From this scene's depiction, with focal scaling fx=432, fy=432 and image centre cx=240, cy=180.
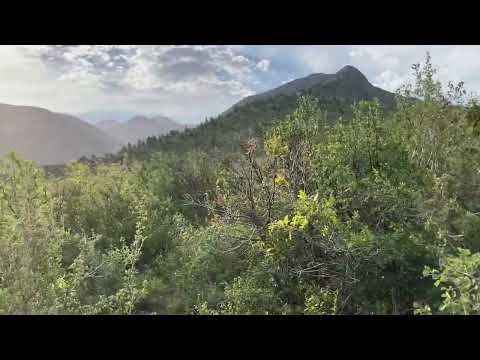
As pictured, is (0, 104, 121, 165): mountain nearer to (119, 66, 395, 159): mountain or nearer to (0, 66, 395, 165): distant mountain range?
(0, 66, 395, 165): distant mountain range

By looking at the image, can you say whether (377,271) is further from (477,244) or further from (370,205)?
(477,244)

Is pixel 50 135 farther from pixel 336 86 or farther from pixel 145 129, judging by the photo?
pixel 336 86

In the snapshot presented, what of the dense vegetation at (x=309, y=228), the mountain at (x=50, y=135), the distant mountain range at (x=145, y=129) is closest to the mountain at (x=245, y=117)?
the distant mountain range at (x=145, y=129)

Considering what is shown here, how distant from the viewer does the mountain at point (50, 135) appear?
11.0 meters

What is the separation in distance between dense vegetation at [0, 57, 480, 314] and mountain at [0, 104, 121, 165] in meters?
5.19

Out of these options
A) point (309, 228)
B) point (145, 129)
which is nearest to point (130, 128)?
point (145, 129)

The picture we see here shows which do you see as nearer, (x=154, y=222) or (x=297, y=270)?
(x=297, y=270)

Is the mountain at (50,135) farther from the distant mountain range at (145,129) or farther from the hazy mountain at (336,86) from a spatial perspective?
the hazy mountain at (336,86)

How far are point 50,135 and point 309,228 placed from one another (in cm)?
1518

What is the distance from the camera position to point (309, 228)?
15.0ft

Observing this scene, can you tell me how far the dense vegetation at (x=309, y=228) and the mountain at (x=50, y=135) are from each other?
5.19 meters

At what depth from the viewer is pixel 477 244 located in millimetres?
4738
